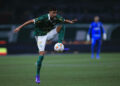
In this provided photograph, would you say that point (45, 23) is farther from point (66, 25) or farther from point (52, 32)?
point (66, 25)

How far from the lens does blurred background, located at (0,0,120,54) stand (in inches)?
1081

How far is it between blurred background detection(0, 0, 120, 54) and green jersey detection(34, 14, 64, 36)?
14.6 m

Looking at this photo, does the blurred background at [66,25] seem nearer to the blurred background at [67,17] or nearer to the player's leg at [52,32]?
the blurred background at [67,17]

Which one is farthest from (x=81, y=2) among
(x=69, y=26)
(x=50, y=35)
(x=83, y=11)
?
(x=50, y=35)

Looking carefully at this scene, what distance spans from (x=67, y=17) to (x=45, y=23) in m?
19.1

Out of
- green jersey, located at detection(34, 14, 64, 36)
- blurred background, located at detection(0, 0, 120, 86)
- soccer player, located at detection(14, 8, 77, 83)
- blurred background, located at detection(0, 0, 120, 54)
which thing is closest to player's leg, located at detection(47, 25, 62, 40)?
soccer player, located at detection(14, 8, 77, 83)

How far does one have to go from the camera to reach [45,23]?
1069cm

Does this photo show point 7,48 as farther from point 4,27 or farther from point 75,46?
point 75,46

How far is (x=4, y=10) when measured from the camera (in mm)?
30688

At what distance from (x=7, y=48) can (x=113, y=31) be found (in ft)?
25.3

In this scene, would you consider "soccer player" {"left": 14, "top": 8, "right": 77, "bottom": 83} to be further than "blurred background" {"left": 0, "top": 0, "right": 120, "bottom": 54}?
No

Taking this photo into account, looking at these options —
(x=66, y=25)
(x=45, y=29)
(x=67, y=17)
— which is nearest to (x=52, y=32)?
(x=45, y=29)

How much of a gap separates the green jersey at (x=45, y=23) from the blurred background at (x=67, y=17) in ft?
48.0

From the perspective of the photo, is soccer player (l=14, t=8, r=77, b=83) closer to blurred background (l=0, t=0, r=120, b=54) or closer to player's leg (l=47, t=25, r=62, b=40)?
player's leg (l=47, t=25, r=62, b=40)
